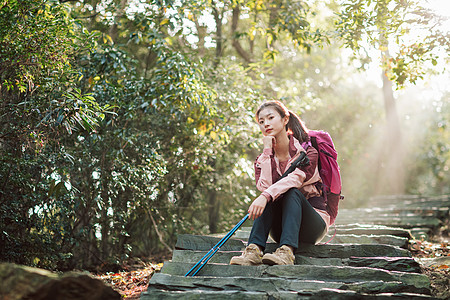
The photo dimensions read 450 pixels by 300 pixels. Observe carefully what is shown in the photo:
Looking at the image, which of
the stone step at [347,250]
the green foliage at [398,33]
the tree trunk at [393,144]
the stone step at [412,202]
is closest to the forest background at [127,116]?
the green foliage at [398,33]

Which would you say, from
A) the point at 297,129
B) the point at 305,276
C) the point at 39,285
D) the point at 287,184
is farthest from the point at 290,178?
the point at 39,285

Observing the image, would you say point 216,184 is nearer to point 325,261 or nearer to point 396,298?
point 325,261

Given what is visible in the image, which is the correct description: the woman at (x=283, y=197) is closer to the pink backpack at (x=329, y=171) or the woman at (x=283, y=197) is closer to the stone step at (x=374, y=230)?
the pink backpack at (x=329, y=171)

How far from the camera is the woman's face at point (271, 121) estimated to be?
3559 millimetres

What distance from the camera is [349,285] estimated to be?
2604mm

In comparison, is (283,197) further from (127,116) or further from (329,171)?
(127,116)

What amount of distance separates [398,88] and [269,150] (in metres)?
2.26

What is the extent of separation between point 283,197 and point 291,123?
0.78 metres

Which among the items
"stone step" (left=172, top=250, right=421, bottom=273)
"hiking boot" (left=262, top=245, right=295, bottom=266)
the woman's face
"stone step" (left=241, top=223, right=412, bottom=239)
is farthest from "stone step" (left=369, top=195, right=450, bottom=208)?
"hiking boot" (left=262, top=245, right=295, bottom=266)

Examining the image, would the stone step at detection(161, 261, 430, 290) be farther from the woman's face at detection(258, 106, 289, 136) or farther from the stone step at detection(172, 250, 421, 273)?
the woman's face at detection(258, 106, 289, 136)

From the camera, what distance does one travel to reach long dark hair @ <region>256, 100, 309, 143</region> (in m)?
3.62

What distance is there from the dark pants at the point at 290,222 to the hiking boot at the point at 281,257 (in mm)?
64

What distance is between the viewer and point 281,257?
299 cm

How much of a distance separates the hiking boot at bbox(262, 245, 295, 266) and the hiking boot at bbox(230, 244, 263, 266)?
0.09 metres
